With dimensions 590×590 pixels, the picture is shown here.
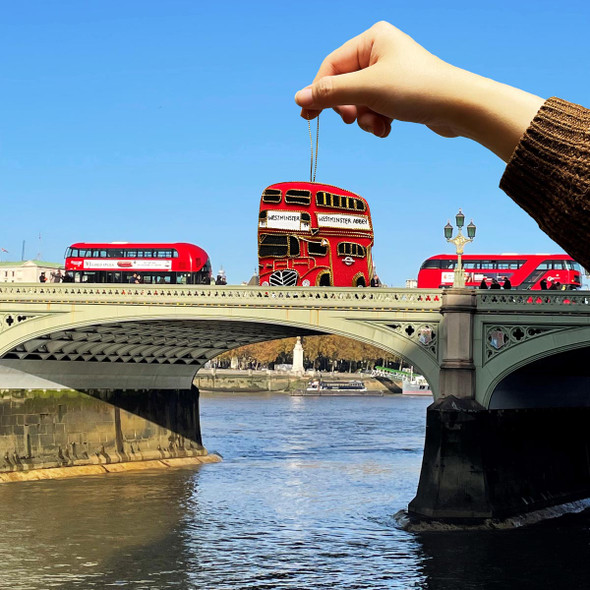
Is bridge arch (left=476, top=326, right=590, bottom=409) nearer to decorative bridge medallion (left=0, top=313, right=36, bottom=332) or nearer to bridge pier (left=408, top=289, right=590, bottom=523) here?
bridge pier (left=408, top=289, right=590, bottom=523)

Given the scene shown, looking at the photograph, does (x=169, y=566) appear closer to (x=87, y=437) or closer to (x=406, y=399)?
(x=87, y=437)

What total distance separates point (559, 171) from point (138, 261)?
4466 centimetres

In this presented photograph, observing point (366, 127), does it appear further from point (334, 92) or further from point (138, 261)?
point (138, 261)

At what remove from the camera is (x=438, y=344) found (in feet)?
108

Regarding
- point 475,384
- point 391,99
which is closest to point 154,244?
point 475,384

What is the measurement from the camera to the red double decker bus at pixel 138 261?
46.4m

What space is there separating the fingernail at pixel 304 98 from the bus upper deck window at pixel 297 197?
114ft

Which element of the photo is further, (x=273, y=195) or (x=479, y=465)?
(x=273, y=195)

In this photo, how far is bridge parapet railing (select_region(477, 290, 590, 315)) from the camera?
32.2 m

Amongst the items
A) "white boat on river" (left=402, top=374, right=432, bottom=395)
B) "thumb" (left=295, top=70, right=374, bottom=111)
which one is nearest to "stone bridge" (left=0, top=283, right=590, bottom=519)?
"thumb" (left=295, top=70, right=374, bottom=111)

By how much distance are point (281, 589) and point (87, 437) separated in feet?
69.4

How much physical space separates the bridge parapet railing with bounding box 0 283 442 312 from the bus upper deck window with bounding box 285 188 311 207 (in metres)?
3.88

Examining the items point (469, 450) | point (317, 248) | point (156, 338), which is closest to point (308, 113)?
point (469, 450)

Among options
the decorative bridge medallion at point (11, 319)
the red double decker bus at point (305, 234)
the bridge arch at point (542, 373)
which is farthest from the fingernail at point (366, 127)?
the decorative bridge medallion at point (11, 319)
